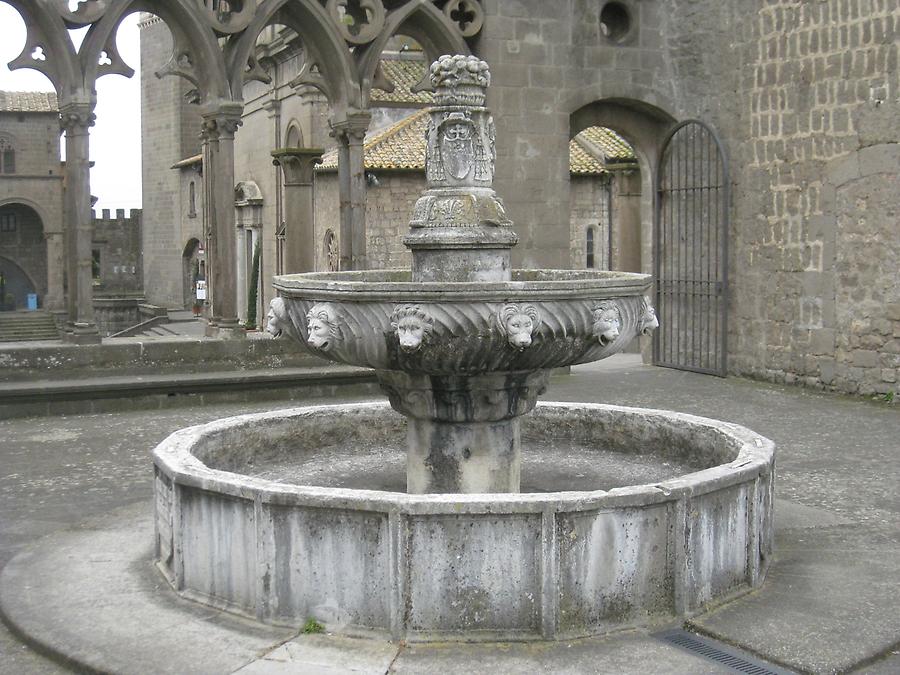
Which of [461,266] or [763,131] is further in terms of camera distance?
[763,131]

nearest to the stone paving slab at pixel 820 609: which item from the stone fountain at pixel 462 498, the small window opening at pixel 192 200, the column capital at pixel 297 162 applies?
the stone fountain at pixel 462 498

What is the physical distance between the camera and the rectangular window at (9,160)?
149 feet

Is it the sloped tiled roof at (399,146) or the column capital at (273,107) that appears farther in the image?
the column capital at (273,107)

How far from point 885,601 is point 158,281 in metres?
38.2

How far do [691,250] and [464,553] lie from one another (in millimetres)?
10106

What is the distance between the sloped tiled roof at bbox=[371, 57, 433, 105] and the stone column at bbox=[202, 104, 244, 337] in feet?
39.6

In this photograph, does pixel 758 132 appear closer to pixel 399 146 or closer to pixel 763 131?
pixel 763 131

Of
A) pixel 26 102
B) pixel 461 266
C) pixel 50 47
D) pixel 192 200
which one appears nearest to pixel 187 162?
pixel 192 200

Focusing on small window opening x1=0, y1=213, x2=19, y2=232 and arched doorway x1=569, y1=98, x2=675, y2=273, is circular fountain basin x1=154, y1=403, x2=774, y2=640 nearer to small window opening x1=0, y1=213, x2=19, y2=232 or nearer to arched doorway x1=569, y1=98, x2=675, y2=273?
arched doorway x1=569, y1=98, x2=675, y2=273

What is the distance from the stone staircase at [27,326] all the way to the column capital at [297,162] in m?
24.0

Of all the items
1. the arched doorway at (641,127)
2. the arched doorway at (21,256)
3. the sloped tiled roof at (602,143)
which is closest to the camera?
the arched doorway at (641,127)

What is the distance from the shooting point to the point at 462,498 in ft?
14.4

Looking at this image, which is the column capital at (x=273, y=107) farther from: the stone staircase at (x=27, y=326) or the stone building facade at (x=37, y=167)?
the stone building facade at (x=37, y=167)

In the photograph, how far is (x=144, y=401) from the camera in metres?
10.7
